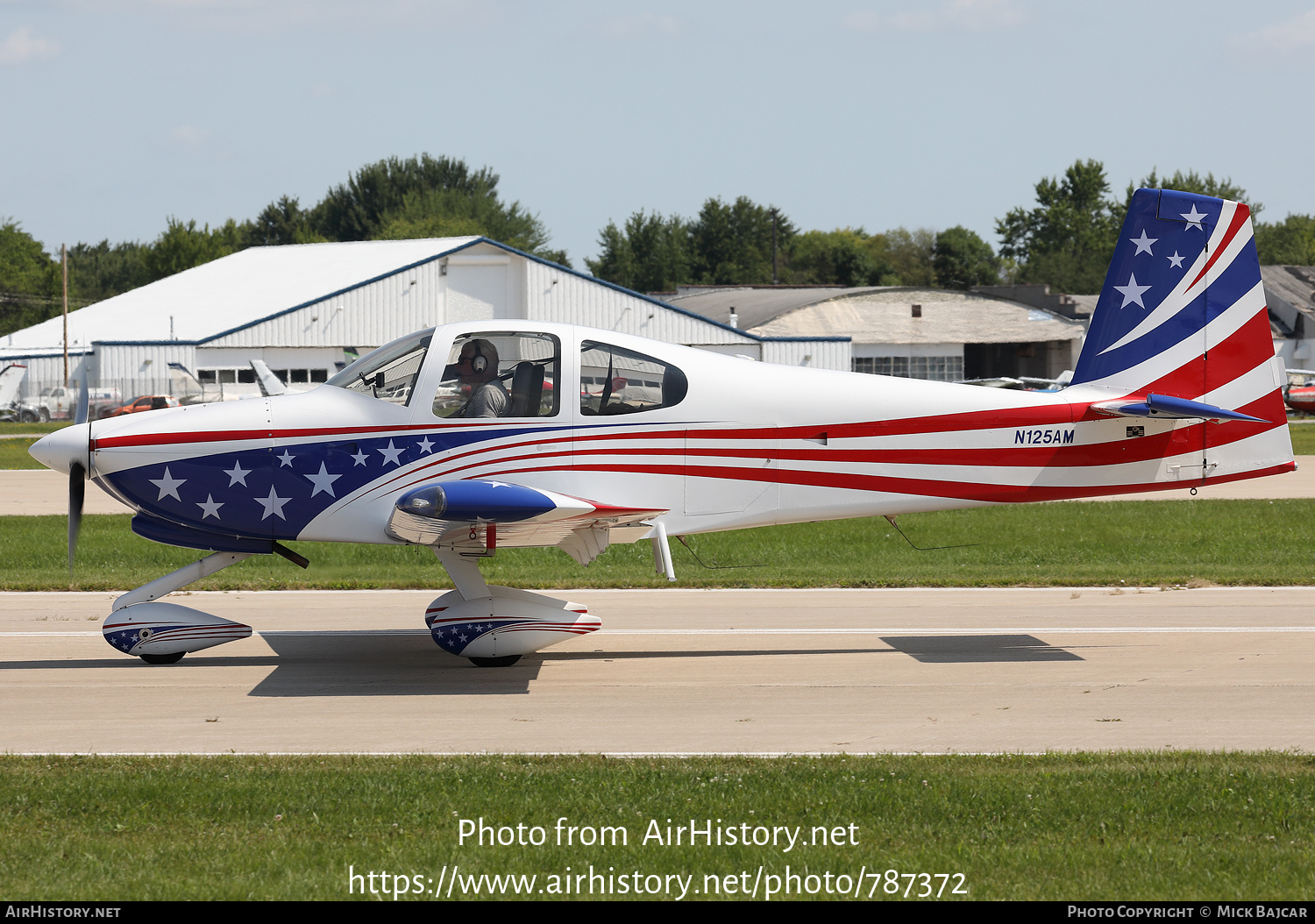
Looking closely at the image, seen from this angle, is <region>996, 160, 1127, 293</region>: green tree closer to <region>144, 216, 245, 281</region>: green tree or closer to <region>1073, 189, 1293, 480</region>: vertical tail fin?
<region>144, 216, 245, 281</region>: green tree

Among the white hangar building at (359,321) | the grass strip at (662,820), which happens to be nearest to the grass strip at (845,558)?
the grass strip at (662,820)

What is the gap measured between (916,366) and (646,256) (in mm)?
53141

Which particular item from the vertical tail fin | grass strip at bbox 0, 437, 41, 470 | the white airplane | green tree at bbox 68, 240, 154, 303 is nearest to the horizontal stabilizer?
the white airplane

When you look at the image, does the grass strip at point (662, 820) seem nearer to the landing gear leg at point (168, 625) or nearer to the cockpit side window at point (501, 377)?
the landing gear leg at point (168, 625)

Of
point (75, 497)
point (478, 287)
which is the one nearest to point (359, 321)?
point (478, 287)

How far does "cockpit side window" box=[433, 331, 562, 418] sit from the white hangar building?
42.9 m

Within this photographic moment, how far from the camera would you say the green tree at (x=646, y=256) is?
117 m

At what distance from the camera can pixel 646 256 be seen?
11744 centimetres

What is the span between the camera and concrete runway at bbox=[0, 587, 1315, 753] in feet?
24.5

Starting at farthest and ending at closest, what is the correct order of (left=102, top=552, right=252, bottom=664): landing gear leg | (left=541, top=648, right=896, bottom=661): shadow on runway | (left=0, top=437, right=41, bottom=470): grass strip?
1. (left=0, top=437, right=41, bottom=470): grass strip
2. (left=541, top=648, right=896, bottom=661): shadow on runway
3. (left=102, top=552, right=252, bottom=664): landing gear leg

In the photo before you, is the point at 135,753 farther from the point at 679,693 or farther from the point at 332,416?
the point at 679,693

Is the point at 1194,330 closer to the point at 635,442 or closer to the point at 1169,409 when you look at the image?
the point at 1169,409

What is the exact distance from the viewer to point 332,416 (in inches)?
350
